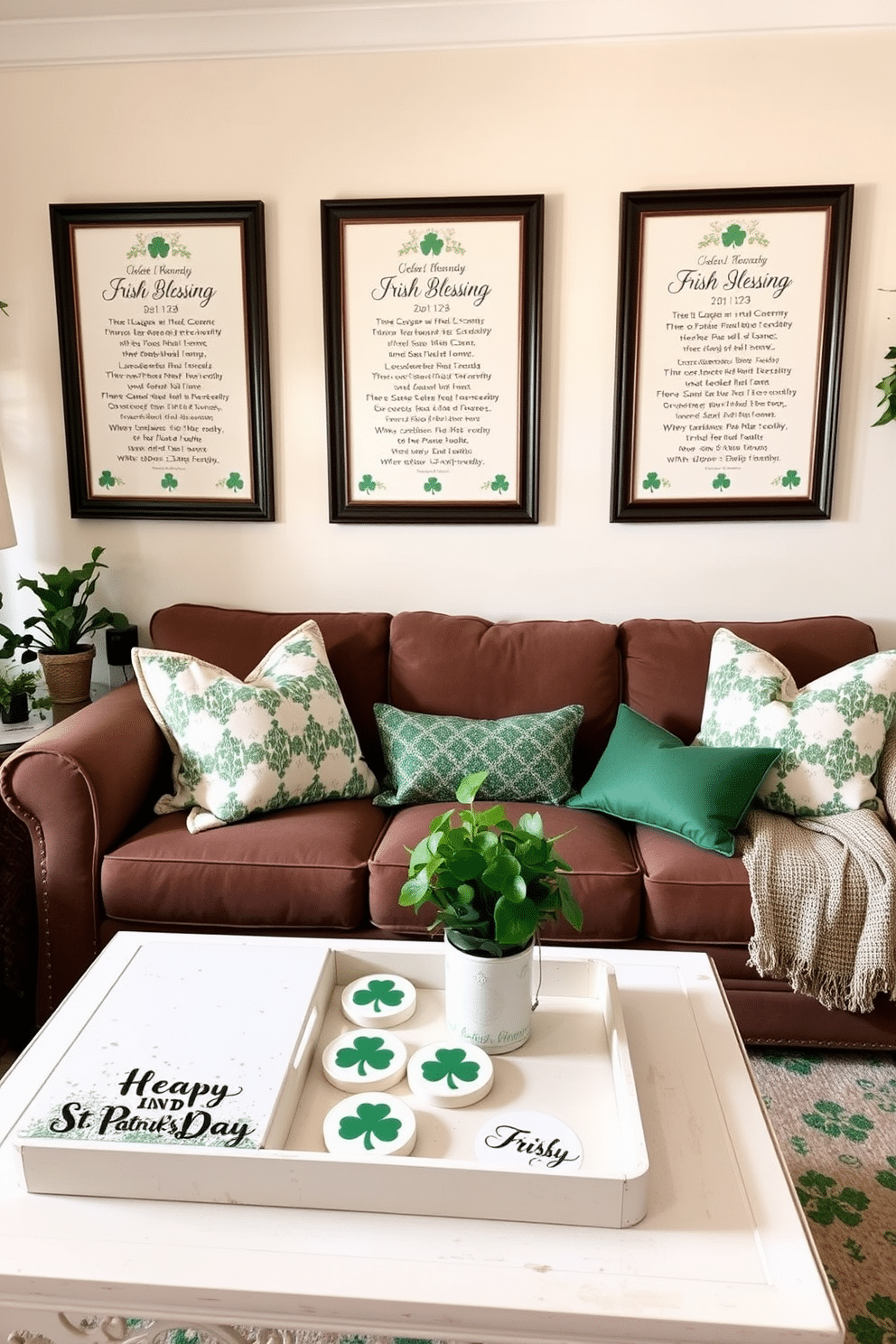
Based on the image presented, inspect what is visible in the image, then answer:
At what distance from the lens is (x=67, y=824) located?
2.13 metres

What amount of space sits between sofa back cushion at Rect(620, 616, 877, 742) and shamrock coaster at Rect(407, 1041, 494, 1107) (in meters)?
1.37

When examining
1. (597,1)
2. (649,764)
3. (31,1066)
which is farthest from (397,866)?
(597,1)

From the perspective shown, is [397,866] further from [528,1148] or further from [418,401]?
[418,401]

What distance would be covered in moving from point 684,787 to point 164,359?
1874mm

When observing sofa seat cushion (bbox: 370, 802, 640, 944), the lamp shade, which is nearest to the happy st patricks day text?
sofa seat cushion (bbox: 370, 802, 640, 944)

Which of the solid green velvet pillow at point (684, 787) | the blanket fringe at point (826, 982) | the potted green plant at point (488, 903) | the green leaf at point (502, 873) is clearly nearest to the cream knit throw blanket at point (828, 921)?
the blanket fringe at point (826, 982)

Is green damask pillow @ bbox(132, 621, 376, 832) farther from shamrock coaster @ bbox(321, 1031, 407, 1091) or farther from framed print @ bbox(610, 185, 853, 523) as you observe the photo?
framed print @ bbox(610, 185, 853, 523)

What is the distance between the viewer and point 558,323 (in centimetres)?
273

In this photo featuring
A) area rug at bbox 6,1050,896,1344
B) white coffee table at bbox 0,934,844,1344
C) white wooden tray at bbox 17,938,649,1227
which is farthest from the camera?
area rug at bbox 6,1050,896,1344

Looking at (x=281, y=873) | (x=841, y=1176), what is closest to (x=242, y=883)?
(x=281, y=873)

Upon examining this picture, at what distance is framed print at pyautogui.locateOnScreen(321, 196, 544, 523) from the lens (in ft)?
8.79

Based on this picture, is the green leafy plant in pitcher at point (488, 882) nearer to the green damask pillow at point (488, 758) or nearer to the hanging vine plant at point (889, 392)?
the green damask pillow at point (488, 758)

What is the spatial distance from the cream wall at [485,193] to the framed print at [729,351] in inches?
2.5

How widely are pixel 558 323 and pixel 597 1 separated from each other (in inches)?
30.8
